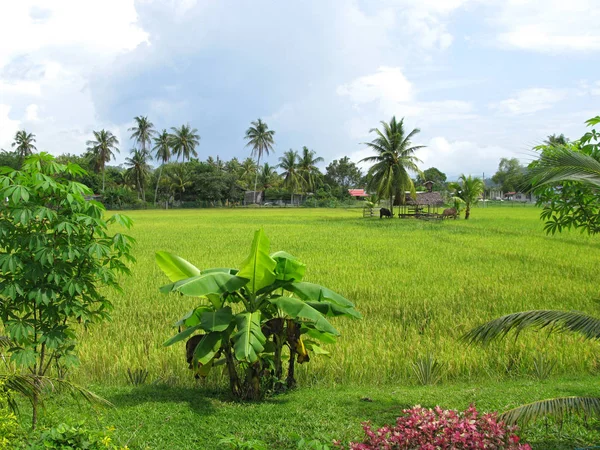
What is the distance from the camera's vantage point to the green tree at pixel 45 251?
3.49 metres

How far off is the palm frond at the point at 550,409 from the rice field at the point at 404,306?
1.44m

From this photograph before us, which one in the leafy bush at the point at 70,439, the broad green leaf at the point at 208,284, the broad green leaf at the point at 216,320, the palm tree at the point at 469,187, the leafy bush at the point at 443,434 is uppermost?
the palm tree at the point at 469,187

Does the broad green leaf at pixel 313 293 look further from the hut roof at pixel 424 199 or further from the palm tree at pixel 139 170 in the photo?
the palm tree at pixel 139 170

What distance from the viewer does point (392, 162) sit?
3519cm

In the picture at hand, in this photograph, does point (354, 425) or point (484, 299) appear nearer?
point (354, 425)

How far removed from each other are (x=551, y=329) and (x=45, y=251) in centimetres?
357

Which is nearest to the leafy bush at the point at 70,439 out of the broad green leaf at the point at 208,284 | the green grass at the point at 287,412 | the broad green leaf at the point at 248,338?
the green grass at the point at 287,412

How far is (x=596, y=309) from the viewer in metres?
7.75

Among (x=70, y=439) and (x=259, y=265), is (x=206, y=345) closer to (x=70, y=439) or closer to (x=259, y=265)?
(x=259, y=265)

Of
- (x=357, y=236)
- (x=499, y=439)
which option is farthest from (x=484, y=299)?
(x=357, y=236)

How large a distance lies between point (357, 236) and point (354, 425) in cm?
1814

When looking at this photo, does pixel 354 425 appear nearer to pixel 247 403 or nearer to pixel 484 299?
pixel 247 403

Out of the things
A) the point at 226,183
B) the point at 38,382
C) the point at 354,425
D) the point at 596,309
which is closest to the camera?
the point at 38,382

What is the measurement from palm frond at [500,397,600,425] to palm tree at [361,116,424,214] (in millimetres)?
31954
